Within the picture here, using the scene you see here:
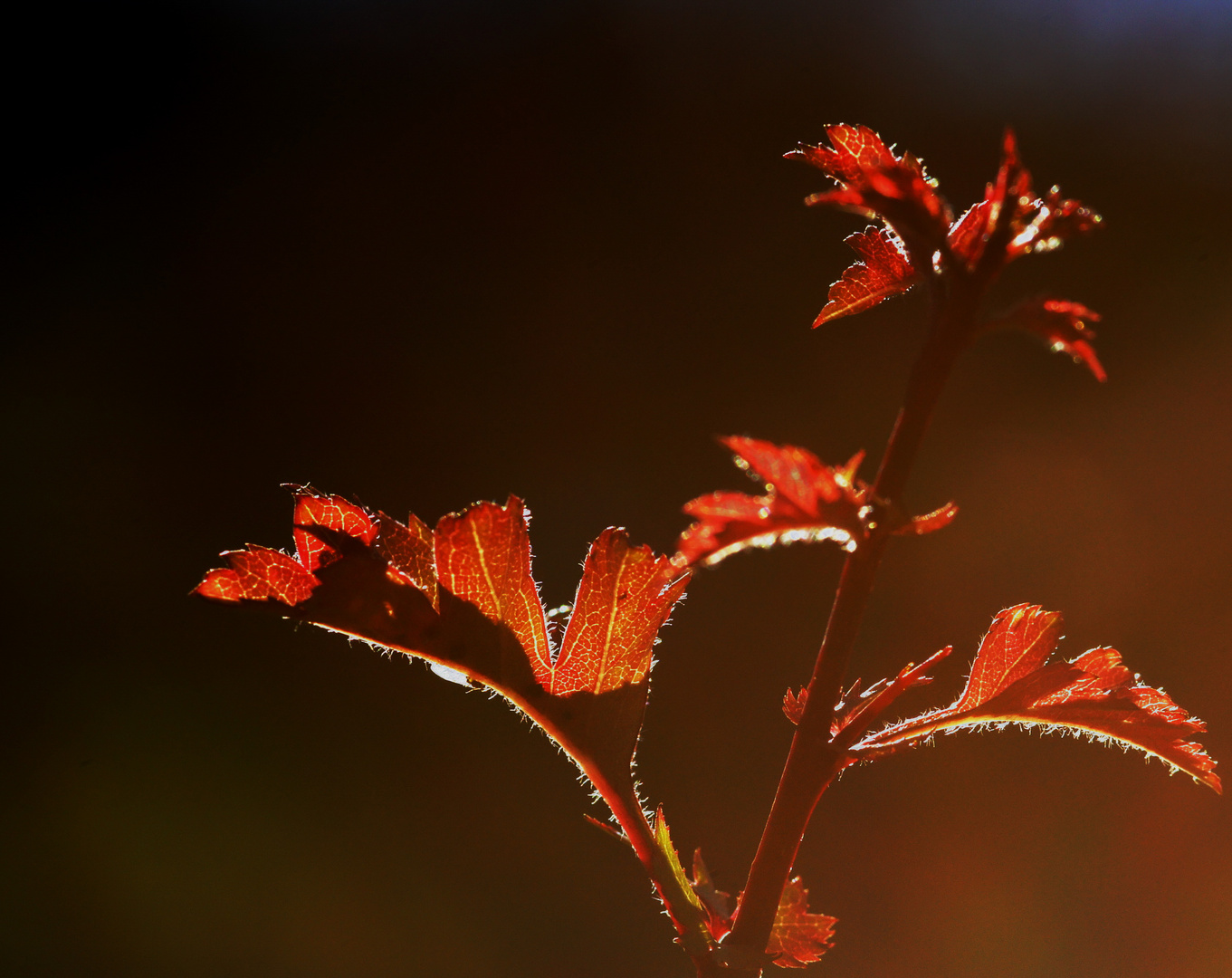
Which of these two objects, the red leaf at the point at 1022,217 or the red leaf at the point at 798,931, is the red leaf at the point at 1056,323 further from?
the red leaf at the point at 798,931

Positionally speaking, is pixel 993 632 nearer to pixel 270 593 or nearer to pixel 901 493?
pixel 901 493

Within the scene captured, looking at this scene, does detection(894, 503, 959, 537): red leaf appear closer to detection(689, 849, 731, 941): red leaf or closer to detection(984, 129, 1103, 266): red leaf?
detection(984, 129, 1103, 266): red leaf

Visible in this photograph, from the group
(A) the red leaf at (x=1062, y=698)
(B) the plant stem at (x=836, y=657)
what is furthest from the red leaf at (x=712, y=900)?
(A) the red leaf at (x=1062, y=698)

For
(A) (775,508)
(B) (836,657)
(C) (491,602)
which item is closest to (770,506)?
(A) (775,508)

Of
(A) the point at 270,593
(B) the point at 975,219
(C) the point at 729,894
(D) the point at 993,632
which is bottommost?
(C) the point at 729,894

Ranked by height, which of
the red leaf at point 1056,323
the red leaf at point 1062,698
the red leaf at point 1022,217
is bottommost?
the red leaf at point 1062,698

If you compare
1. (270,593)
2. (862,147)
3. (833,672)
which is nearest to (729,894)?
(833,672)

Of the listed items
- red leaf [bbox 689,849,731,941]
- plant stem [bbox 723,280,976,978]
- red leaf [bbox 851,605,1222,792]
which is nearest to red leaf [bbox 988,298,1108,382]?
plant stem [bbox 723,280,976,978]
